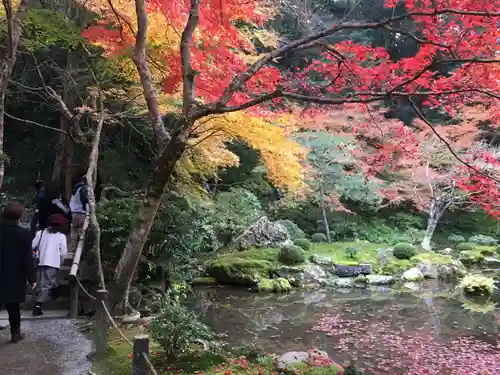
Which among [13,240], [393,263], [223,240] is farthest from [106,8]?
[393,263]

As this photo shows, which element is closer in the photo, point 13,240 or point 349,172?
point 13,240

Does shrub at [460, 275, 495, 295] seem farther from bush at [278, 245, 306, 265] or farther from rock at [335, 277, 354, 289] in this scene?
bush at [278, 245, 306, 265]

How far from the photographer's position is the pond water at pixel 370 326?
683 centimetres

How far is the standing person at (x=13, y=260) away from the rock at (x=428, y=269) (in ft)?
42.3

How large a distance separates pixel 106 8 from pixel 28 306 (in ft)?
17.2

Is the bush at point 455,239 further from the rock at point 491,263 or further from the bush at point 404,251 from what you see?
the bush at point 404,251

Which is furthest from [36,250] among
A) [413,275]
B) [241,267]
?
[413,275]

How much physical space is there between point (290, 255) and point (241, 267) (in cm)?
170

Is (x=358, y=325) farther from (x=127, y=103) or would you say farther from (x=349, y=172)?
(x=349, y=172)

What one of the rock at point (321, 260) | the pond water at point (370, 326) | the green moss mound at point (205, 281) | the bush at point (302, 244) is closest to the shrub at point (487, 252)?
the pond water at point (370, 326)

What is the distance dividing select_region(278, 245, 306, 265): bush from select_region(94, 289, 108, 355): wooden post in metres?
9.40

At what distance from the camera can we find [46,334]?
17.3ft

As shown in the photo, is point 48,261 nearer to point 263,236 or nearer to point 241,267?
point 241,267

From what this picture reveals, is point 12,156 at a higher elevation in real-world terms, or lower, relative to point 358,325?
higher
